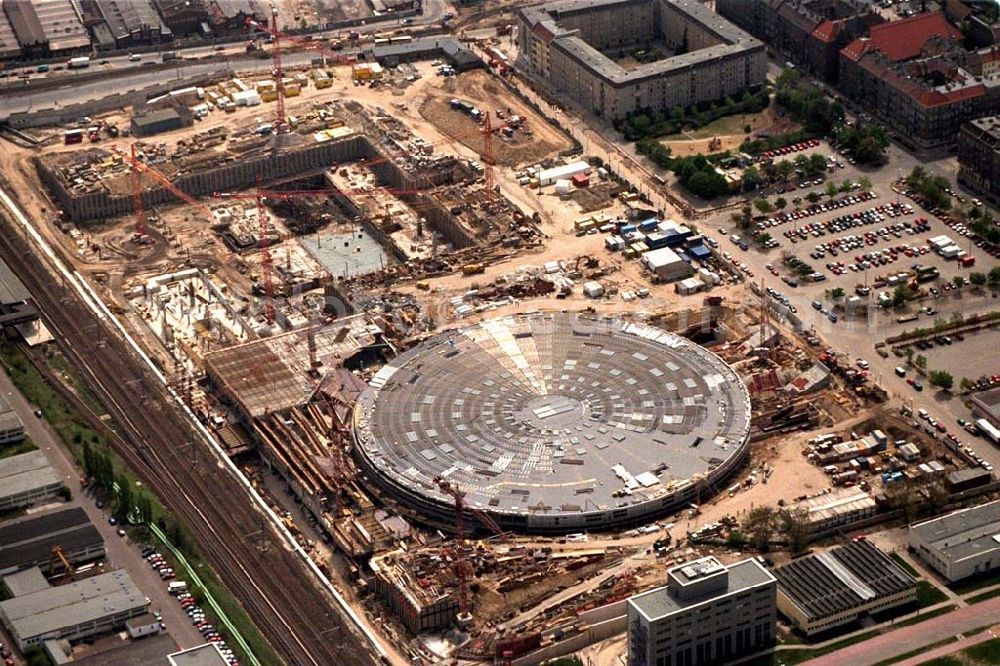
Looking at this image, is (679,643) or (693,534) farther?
(693,534)

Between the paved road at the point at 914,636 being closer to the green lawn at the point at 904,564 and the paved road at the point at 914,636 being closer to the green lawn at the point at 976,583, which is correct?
the green lawn at the point at 976,583

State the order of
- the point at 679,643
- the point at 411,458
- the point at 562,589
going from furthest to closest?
1. the point at 411,458
2. the point at 562,589
3. the point at 679,643

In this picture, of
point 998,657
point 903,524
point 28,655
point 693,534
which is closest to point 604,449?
point 693,534

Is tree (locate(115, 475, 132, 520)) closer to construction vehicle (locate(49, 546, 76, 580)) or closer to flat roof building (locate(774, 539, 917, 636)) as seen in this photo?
construction vehicle (locate(49, 546, 76, 580))

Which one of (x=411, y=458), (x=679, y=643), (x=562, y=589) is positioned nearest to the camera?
(x=679, y=643)

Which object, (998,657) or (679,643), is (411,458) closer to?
(679,643)

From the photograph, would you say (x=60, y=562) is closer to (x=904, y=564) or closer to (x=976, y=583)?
(x=904, y=564)
